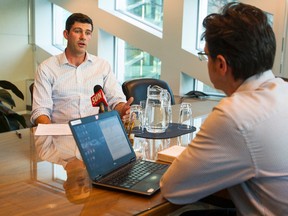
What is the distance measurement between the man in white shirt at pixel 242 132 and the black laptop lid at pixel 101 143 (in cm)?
24

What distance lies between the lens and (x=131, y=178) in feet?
3.82

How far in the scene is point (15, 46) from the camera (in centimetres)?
526

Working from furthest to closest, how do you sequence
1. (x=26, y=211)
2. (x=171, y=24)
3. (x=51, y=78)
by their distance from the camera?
(x=171, y=24) → (x=51, y=78) → (x=26, y=211)

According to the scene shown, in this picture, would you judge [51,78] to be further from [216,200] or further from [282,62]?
[282,62]

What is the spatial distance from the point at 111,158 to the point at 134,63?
387 cm

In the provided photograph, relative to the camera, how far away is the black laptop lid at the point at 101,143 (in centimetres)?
115

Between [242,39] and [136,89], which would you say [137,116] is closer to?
[136,89]

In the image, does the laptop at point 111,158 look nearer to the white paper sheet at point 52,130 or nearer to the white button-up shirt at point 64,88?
the white paper sheet at point 52,130

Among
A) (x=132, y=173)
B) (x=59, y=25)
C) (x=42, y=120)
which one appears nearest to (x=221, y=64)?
(x=132, y=173)

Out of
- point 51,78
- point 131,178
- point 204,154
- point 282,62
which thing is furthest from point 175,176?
point 282,62

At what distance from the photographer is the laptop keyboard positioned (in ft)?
3.71

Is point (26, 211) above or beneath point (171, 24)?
beneath

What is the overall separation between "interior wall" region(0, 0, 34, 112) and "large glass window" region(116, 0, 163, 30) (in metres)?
1.50

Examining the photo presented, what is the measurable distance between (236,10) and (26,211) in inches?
31.3
